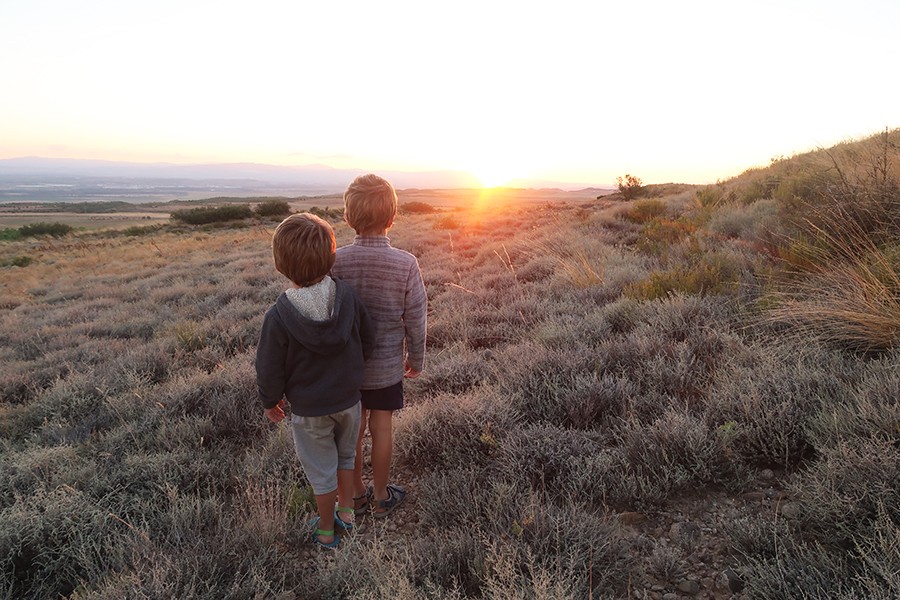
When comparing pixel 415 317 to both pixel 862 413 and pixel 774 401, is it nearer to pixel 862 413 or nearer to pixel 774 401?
pixel 774 401

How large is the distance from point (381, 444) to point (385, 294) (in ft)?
2.98

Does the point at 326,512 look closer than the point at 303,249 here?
No

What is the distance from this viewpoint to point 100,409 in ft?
14.3

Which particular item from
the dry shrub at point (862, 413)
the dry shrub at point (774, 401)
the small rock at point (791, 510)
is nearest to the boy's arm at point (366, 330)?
the dry shrub at point (774, 401)

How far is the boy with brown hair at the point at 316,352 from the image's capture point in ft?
7.56

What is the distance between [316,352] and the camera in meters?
2.36

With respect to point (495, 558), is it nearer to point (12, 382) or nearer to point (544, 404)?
point (544, 404)

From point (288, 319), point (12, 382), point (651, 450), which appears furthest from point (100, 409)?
point (651, 450)

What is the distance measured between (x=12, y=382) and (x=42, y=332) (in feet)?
10.6

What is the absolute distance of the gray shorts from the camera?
2.52m

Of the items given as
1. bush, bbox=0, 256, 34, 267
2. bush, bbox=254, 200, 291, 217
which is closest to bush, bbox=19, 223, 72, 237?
bush, bbox=254, 200, 291, 217

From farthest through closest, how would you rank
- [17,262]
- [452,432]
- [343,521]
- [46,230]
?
[46,230]
[17,262]
[452,432]
[343,521]

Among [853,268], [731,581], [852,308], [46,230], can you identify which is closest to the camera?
[731,581]

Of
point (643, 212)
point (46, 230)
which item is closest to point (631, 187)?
point (643, 212)
